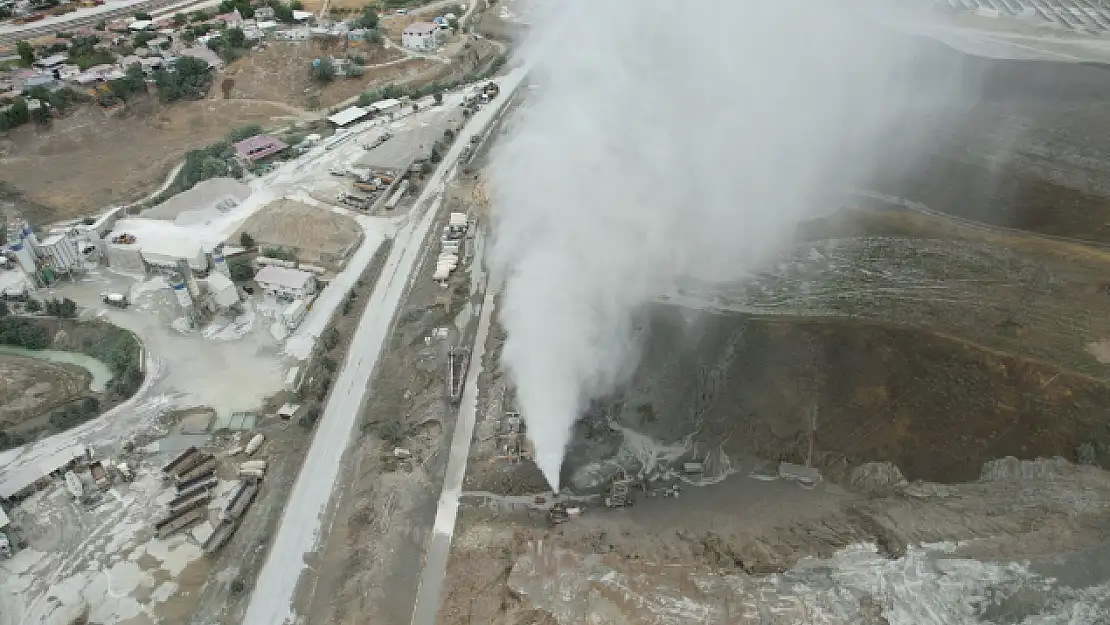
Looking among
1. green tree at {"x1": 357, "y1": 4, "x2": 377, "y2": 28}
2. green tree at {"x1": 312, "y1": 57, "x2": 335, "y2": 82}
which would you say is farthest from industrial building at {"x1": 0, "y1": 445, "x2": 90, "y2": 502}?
green tree at {"x1": 357, "y1": 4, "x2": 377, "y2": 28}

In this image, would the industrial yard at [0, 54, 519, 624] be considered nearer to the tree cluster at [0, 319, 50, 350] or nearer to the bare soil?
the tree cluster at [0, 319, 50, 350]

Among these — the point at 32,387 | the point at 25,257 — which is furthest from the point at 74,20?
the point at 32,387

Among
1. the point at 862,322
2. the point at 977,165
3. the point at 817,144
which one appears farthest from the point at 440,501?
the point at 977,165

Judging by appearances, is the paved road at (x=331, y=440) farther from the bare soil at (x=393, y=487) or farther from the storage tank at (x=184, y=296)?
the storage tank at (x=184, y=296)

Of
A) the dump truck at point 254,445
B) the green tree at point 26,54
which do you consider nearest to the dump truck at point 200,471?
the dump truck at point 254,445

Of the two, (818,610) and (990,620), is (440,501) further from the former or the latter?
(990,620)

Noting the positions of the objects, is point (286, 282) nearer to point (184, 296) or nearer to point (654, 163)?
point (184, 296)
